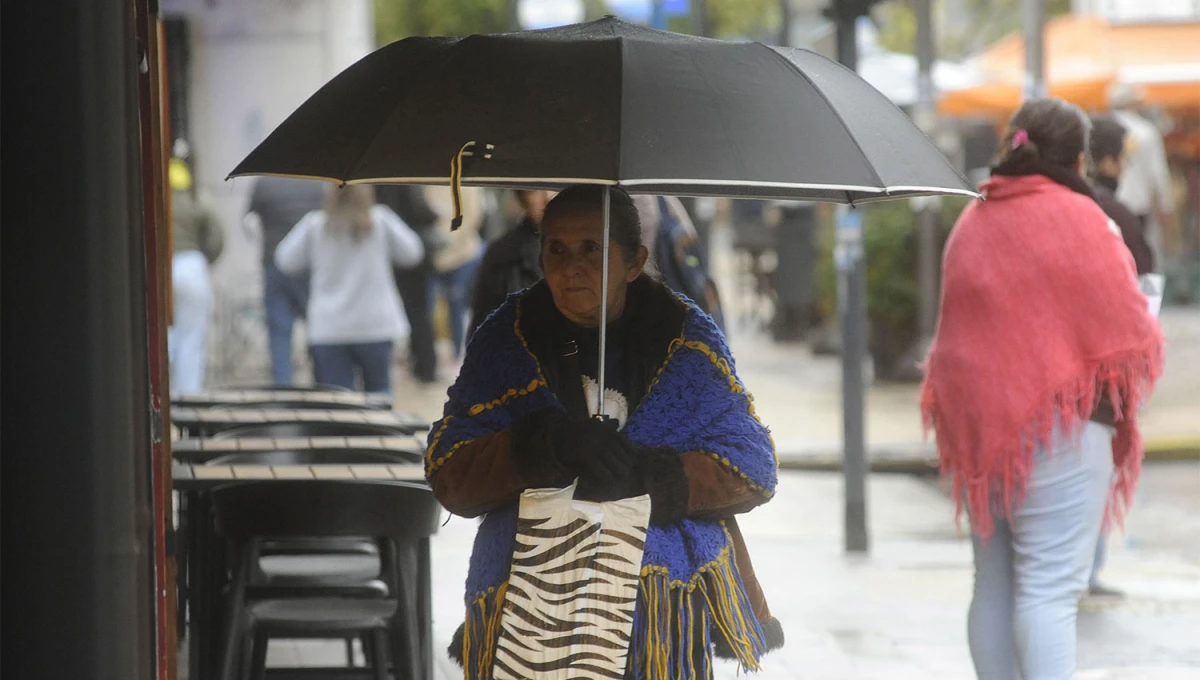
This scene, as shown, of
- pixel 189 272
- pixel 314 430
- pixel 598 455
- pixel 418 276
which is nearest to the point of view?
Answer: pixel 598 455

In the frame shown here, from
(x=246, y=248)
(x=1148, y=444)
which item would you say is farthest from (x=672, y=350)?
(x=246, y=248)

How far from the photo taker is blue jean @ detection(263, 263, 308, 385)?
35.7ft

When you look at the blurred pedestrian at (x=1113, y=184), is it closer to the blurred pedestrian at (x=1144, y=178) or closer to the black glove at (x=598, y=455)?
the black glove at (x=598, y=455)

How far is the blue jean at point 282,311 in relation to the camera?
10.9m

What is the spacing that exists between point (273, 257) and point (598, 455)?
840cm

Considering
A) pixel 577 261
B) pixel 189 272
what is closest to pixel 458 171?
pixel 577 261

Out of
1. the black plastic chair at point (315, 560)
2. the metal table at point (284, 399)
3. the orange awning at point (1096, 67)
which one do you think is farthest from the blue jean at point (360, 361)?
the orange awning at point (1096, 67)

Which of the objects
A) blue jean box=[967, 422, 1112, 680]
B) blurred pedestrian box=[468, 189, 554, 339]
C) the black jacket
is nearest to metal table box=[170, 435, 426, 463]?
blurred pedestrian box=[468, 189, 554, 339]

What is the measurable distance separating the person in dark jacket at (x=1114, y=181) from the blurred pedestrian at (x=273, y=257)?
216 inches

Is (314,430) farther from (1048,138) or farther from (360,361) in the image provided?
(360,361)

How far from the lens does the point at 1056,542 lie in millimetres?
4707

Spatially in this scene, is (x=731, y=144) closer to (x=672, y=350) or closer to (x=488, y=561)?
(x=672, y=350)

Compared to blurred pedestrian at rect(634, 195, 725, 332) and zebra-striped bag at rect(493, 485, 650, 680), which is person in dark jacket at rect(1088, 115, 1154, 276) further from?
zebra-striped bag at rect(493, 485, 650, 680)

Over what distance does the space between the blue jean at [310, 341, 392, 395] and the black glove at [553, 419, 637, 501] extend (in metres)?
6.12
